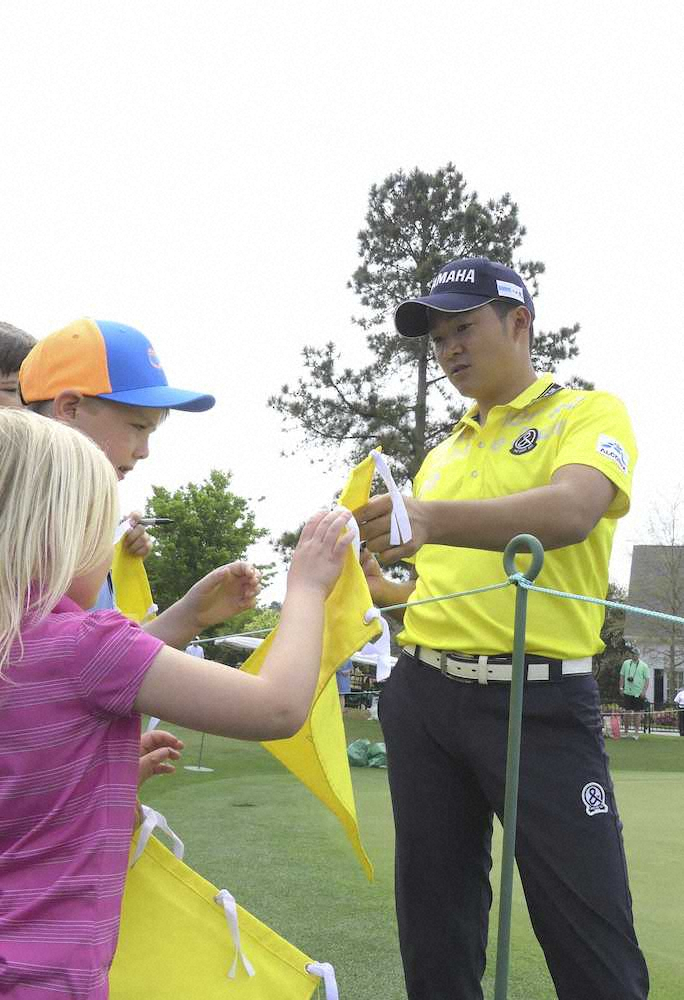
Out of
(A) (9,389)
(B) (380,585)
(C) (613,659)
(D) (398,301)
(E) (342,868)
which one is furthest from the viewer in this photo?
(C) (613,659)

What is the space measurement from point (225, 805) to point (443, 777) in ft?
16.6

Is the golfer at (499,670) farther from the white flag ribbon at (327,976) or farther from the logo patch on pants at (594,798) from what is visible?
the white flag ribbon at (327,976)

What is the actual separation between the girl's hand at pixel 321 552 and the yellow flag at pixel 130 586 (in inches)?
27.2

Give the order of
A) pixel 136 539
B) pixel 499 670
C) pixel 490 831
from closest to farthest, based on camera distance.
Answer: pixel 499 670, pixel 136 539, pixel 490 831

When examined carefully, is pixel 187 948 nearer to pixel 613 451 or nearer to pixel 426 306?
pixel 613 451

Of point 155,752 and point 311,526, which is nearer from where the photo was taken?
point 311,526

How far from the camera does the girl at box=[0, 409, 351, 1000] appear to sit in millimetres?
1200

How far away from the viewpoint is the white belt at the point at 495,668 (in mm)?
2006

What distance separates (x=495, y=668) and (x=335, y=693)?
380mm

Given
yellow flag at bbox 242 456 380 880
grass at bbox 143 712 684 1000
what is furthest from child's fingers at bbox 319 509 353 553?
grass at bbox 143 712 684 1000

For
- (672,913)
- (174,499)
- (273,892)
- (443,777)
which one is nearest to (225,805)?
(273,892)

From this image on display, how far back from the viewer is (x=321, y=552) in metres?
1.50

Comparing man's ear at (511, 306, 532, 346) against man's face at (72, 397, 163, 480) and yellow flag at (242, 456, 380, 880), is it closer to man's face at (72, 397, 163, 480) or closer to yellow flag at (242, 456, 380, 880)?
yellow flag at (242, 456, 380, 880)

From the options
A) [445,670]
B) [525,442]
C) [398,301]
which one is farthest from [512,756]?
[398,301]
